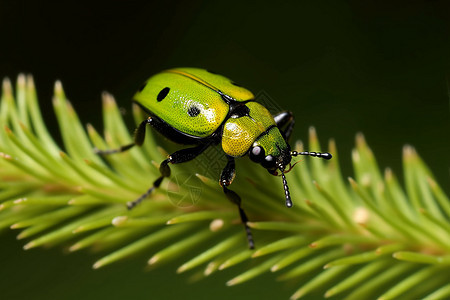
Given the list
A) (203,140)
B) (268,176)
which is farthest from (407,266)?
(203,140)

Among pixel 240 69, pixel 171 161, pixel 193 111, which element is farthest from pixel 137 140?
pixel 240 69

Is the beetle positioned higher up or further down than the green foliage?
higher up

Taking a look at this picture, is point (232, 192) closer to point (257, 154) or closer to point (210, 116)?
point (257, 154)

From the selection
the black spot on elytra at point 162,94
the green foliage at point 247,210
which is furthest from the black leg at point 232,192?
the black spot on elytra at point 162,94

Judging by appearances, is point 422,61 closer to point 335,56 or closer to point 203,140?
point 335,56

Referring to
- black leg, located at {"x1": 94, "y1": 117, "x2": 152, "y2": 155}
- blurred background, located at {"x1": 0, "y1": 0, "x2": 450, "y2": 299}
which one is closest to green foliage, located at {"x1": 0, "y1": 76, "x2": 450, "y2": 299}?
black leg, located at {"x1": 94, "y1": 117, "x2": 152, "y2": 155}

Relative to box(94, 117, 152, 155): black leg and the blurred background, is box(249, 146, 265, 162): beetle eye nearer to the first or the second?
box(94, 117, 152, 155): black leg
